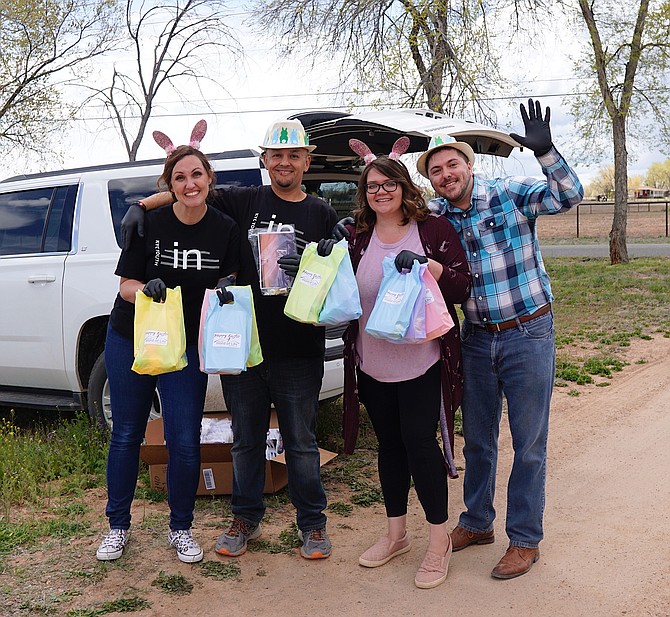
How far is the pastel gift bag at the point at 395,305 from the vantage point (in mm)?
3330

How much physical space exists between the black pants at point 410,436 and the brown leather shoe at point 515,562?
14.2 inches

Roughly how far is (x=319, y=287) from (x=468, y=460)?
52.2 inches

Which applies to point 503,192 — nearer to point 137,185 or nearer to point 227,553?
point 227,553

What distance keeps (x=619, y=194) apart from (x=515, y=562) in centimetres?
1619

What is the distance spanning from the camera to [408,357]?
3566 mm

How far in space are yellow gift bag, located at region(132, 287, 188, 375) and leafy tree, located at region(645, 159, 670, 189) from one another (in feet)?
340

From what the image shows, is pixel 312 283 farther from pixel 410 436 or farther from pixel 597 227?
pixel 597 227

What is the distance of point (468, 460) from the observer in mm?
4008

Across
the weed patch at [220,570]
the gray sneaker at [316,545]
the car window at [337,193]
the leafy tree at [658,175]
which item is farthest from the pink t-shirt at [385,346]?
the leafy tree at [658,175]

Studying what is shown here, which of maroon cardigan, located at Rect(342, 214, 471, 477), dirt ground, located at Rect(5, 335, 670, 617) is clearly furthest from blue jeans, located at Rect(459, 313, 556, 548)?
dirt ground, located at Rect(5, 335, 670, 617)

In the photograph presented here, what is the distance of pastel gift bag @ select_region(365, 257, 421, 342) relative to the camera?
3.33 m

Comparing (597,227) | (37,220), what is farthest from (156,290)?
(597,227)

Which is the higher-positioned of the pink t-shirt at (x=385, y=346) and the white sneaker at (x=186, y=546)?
the pink t-shirt at (x=385, y=346)

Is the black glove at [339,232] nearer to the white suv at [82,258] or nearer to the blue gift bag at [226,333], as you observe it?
the blue gift bag at [226,333]
